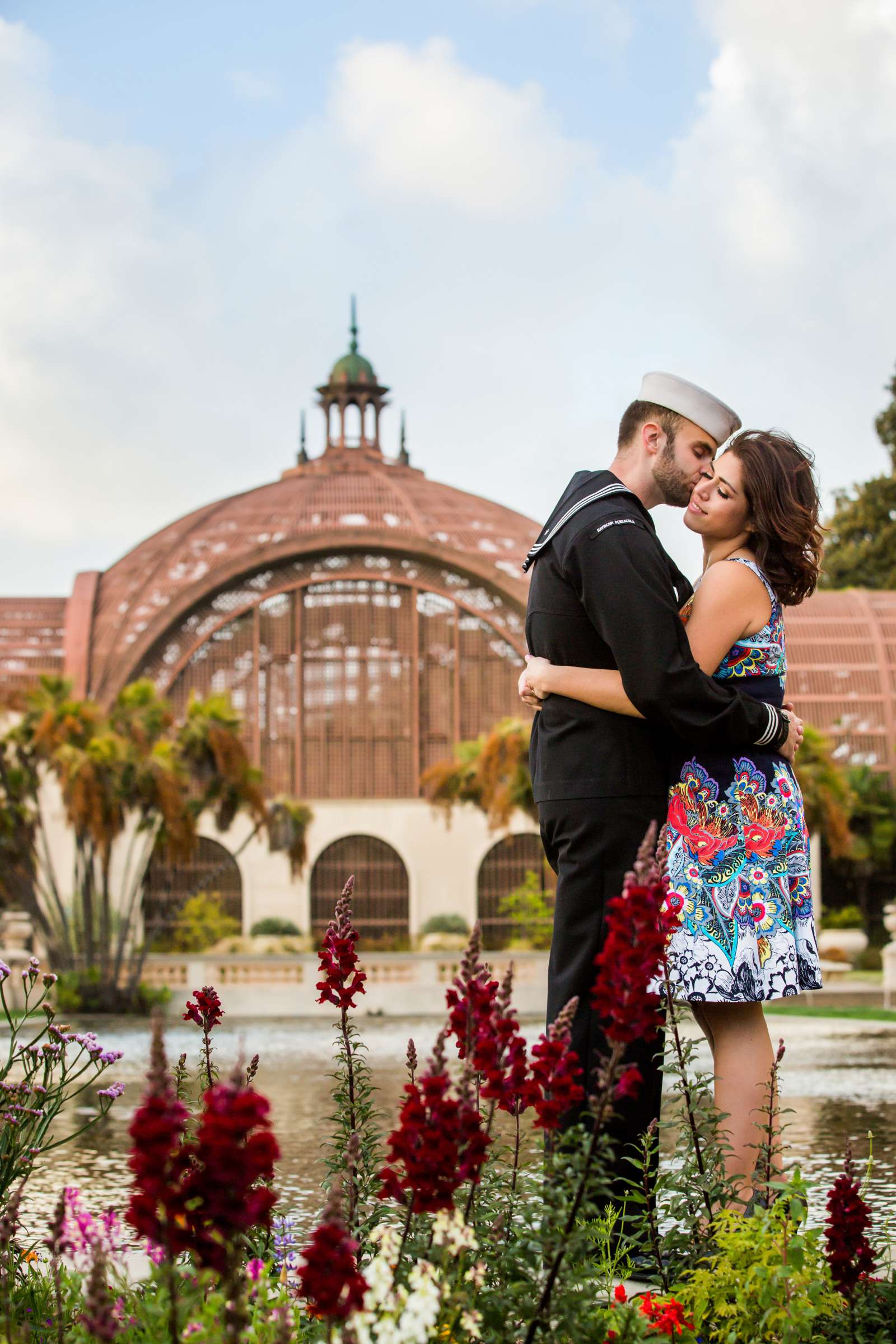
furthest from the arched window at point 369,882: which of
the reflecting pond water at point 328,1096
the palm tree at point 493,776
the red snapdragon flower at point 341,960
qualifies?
the red snapdragon flower at point 341,960

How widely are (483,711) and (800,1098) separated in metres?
26.5

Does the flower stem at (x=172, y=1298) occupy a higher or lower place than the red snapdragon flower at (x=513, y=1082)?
lower

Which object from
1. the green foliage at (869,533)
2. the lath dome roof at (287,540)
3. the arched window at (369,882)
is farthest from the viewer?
the green foliage at (869,533)

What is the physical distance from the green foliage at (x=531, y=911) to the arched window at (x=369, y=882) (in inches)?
97.4

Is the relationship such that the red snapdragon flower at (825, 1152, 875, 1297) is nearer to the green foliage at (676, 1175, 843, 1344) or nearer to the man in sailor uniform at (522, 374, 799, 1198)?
the green foliage at (676, 1175, 843, 1344)

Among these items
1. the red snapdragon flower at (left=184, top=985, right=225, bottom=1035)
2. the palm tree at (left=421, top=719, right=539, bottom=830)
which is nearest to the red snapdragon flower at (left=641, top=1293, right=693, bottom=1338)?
the red snapdragon flower at (left=184, top=985, right=225, bottom=1035)

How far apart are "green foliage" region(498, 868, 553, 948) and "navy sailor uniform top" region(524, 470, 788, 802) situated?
26.7m

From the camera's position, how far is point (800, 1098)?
8.13 meters

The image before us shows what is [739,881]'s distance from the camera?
10.6 feet

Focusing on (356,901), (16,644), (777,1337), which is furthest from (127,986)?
(777,1337)

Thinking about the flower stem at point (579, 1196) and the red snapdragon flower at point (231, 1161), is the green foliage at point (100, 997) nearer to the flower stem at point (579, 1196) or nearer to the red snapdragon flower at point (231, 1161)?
the flower stem at point (579, 1196)

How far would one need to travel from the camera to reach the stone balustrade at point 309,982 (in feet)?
68.9

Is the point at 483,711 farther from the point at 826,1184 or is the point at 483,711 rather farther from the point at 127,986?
the point at 826,1184

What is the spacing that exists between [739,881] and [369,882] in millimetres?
32109
